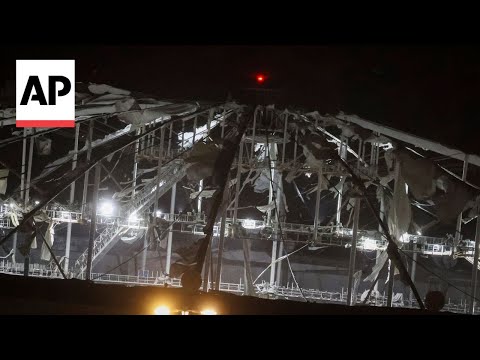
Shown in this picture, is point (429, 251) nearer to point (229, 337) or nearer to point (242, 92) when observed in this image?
point (242, 92)

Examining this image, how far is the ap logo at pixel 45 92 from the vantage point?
418 cm

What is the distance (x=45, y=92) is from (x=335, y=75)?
8.01 ft

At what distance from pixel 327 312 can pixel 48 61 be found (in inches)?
110

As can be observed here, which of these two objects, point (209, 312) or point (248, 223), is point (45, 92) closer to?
point (209, 312)

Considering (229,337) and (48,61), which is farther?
(48,61)

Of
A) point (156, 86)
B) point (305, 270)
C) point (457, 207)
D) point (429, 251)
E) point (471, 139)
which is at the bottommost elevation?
point (305, 270)

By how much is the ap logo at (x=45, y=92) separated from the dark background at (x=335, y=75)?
105 millimetres

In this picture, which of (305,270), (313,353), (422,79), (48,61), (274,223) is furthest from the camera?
(305,270)

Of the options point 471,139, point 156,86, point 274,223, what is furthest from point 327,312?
point 274,223

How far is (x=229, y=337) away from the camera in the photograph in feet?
7.88

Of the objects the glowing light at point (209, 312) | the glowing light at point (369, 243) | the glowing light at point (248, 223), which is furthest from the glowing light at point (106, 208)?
the glowing light at point (209, 312)

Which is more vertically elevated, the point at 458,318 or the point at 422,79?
the point at 422,79

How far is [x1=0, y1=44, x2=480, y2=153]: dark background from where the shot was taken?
177 inches

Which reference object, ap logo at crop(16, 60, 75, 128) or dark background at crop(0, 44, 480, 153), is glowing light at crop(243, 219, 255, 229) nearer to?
dark background at crop(0, 44, 480, 153)
